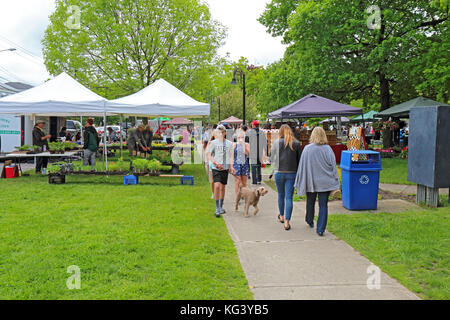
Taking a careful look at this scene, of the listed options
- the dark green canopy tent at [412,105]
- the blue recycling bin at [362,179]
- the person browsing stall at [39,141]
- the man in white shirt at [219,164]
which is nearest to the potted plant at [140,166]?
the person browsing stall at [39,141]

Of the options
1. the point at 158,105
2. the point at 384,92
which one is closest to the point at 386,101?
the point at 384,92

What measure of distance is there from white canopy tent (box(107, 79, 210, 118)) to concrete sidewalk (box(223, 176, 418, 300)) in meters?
6.47

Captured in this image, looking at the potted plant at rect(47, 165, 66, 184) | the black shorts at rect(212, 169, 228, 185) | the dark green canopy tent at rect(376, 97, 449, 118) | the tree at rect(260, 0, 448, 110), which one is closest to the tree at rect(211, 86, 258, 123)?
the tree at rect(260, 0, 448, 110)

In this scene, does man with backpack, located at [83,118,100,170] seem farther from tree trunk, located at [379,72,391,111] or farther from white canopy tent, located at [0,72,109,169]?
tree trunk, located at [379,72,391,111]

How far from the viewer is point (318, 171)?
252 inches

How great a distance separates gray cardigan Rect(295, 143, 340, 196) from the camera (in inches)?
251

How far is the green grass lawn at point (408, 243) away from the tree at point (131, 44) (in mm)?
20669

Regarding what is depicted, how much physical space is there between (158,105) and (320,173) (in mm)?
7686

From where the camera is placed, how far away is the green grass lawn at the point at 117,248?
4.06 meters

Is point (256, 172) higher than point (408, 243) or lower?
higher

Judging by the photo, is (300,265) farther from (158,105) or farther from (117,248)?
(158,105)

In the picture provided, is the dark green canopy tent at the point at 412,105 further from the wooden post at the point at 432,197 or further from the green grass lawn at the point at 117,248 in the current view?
the green grass lawn at the point at 117,248

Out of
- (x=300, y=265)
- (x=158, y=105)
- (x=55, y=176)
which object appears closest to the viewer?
(x=300, y=265)
